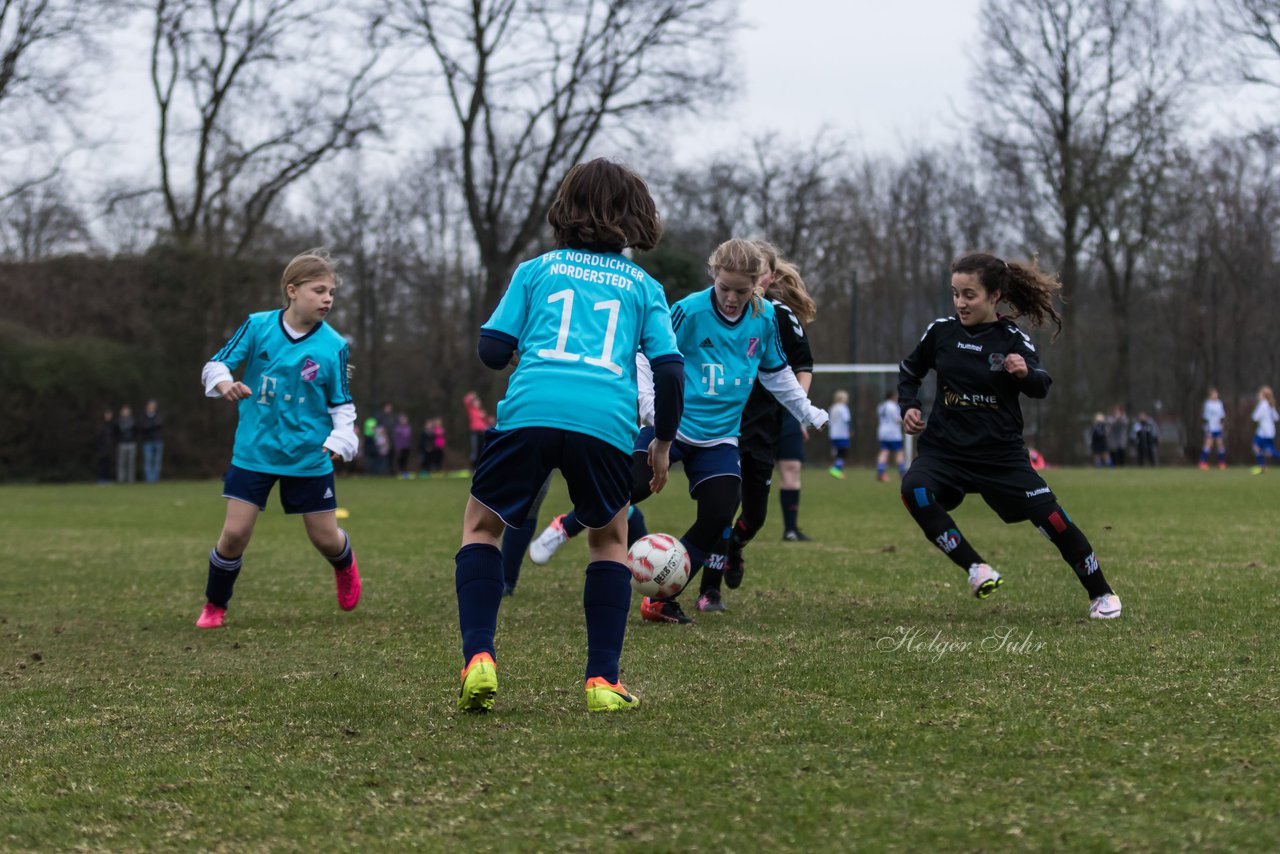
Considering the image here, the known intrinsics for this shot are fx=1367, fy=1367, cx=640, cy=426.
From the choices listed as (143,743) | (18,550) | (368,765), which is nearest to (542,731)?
(368,765)

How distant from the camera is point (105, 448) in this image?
90.5 feet

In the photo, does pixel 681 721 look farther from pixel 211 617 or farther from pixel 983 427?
pixel 211 617

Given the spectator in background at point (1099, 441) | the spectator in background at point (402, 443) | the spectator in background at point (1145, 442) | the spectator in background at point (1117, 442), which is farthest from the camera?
the spectator in background at point (1145, 442)

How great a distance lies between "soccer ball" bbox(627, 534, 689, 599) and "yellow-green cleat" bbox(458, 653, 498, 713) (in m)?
1.75

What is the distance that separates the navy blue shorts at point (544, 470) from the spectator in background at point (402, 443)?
90.8ft

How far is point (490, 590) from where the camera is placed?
13.6ft

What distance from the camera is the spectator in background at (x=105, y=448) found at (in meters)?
27.6

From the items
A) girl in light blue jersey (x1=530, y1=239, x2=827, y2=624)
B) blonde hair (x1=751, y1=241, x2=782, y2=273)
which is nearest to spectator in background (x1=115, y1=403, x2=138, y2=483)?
blonde hair (x1=751, y1=241, x2=782, y2=273)

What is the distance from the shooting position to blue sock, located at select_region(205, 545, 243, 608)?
264 inches

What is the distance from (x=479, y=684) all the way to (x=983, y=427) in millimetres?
3184

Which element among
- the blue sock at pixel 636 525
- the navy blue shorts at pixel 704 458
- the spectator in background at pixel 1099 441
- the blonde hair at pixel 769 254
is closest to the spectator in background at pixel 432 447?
the spectator in background at pixel 1099 441

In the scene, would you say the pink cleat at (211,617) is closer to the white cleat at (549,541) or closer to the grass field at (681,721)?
the grass field at (681,721)

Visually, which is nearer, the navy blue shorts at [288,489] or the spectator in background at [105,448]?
the navy blue shorts at [288,489]

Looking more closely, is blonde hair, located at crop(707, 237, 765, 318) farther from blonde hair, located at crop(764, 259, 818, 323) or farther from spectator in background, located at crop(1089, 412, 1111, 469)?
spectator in background, located at crop(1089, 412, 1111, 469)
